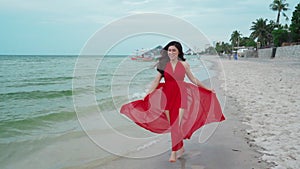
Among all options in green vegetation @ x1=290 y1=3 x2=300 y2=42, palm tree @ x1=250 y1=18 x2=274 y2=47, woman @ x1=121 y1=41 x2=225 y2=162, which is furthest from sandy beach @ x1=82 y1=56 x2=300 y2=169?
palm tree @ x1=250 y1=18 x2=274 y2=47

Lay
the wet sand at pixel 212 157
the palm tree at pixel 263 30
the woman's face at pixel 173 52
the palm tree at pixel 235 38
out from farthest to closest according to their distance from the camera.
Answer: the palm tree at pixel 235 38 → the palm tree at pixel 263 30 → the woman's face at pixel 173 52 → the wet sand at pixel 212 157

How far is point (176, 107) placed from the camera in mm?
3914

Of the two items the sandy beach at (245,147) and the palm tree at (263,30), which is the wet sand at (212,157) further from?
the palm tree at (263,30)

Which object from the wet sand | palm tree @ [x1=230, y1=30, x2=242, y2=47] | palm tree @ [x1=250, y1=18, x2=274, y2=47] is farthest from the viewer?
palm tree @ [x1=230, y1=30, x2=242, y2=47]

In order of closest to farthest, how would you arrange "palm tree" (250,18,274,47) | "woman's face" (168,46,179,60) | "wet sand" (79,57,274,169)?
"wet sand" (79,57,274,169)
"woman's face" (168,46,179,60)
"palm tree" (250,18,274,47)

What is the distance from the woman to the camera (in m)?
3.90

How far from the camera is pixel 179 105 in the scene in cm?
391

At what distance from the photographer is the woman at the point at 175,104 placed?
390 cm

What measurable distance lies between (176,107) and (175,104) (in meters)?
0.05

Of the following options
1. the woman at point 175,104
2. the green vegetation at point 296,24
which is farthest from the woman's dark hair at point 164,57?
the green vegetation at point 296,24

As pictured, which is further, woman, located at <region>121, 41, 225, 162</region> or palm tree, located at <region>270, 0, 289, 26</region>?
palm tree, located at <region>270, 0, 289, 26</region>

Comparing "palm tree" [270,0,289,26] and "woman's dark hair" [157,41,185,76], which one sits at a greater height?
"palm tree" [270,0,289,26]

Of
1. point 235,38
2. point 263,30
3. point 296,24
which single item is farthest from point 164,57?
point 235,38

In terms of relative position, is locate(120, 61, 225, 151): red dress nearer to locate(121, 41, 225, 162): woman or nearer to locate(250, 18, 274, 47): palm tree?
locate(121, 41, 225, 162): woman
